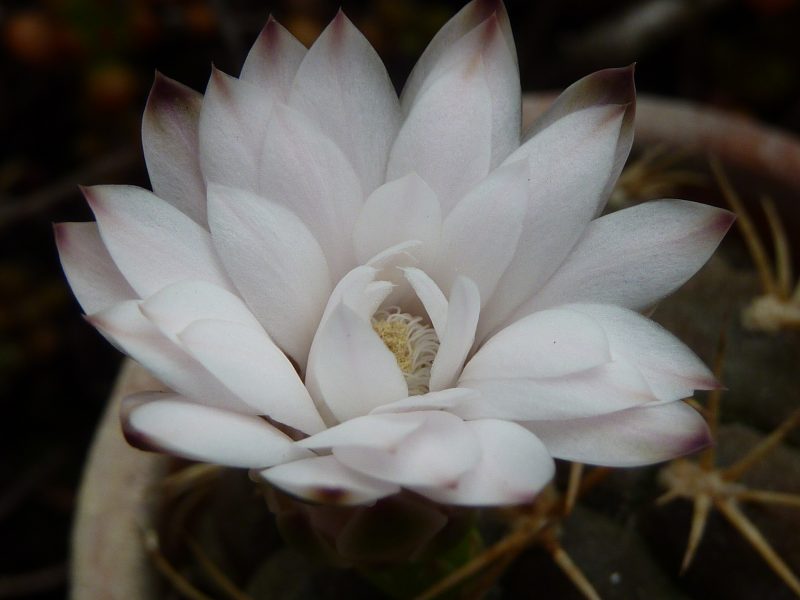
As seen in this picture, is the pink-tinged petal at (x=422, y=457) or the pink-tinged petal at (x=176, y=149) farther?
the pink-tinged petal at (x=176, y=149)

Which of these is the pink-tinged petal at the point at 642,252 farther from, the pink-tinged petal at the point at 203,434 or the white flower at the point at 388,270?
the pink-tinged petal at the point at 203,434

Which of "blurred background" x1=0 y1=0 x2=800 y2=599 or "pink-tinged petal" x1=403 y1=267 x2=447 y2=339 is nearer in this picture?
"pink-tinged petal" x1=403 y1=267 x2=447 y2=339

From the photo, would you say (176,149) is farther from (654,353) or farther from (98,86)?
(98,86)

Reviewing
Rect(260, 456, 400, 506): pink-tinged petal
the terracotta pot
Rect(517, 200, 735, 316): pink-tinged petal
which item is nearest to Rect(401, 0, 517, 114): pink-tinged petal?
Rect(517, 200, 735, 316): pink-tinged petal

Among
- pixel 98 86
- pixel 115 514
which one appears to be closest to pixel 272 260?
pixel 115 514

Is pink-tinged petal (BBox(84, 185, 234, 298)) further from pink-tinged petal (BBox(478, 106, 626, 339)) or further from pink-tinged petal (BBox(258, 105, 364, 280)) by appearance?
pink-tinged petal (BBox(478, 106, 626, 339))

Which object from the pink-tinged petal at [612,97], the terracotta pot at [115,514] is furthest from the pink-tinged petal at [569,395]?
the terracotta pot at [115,514]
